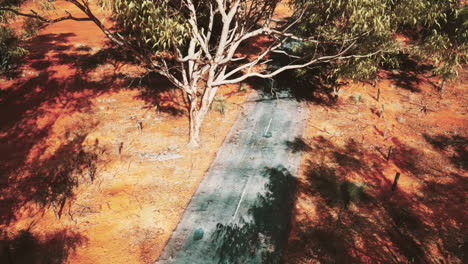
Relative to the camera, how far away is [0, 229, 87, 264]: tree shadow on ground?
32.8 ft

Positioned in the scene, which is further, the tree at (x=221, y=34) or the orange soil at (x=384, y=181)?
the tree at (x=221, y=34)

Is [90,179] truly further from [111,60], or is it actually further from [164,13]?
[111,60]

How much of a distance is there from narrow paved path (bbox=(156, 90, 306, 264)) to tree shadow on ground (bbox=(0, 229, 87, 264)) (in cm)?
353

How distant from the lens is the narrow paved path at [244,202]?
33.7 feet

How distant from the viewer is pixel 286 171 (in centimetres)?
1441

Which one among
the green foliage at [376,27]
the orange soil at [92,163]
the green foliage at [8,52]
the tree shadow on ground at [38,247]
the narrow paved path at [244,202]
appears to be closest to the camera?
the tree shadow on ground at [38,247]

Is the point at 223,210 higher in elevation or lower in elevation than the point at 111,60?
lower

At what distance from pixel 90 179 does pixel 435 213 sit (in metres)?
15.8

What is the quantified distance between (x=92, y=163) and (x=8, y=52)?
1364 cm

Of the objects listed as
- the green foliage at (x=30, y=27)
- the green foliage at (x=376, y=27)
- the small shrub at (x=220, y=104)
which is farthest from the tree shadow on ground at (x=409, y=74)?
the green foliage at (x=30, y=27)

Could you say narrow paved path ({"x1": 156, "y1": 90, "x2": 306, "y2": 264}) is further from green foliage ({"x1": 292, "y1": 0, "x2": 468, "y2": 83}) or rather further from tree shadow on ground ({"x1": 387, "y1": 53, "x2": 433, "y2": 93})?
tree shadow on ground ({"x1": 387, "y1": 53, "x2": 433, "y2": 93})

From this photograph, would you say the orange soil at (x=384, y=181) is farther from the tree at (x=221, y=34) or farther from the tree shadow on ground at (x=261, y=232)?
the tree at (x=221, y=34)

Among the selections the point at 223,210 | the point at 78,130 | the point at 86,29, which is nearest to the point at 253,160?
the point at 223,210

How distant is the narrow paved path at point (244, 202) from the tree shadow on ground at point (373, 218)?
98 centimetres
